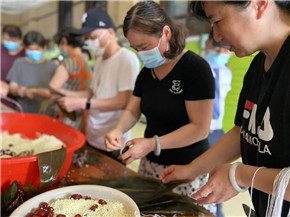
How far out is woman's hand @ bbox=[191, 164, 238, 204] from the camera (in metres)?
0.59

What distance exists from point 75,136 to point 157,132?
34 centimetres

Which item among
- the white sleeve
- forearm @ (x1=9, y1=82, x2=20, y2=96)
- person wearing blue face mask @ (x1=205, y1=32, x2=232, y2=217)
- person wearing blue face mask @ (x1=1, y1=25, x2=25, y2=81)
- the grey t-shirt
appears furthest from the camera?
person wearing blue face mask @ (x1=1, y1=25, x2=25, y2=81)

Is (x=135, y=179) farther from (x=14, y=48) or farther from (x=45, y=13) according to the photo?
(x=45, y=13)

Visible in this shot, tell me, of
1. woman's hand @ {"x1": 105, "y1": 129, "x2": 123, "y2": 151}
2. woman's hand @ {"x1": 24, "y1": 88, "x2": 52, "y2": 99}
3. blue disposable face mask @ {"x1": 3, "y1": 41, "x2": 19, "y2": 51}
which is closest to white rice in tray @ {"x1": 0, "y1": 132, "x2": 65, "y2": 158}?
woman's hand @ {"x1": 105, "y1": 129, "x2": 123, "y2": 151}

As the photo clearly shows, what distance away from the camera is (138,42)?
100 centimetres

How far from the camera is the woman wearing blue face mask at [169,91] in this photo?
96cm

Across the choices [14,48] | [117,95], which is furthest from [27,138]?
[14,48]

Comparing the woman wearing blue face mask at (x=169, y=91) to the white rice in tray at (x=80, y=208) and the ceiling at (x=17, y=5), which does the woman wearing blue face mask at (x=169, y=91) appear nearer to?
the white rice in tray at (x=80, y=208)

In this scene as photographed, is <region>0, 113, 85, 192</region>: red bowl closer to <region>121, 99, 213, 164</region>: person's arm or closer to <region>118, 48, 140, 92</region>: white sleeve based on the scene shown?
<region>121, 99, 213, 164</region>: person's arm

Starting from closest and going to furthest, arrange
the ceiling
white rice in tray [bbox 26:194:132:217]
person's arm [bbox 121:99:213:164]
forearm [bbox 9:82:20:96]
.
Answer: white rice in tray [bbox 26:194:132:217]
person's arm [bbox 121:99:213:164]
forearm [bbox 9:82:20:96]
the ceiling

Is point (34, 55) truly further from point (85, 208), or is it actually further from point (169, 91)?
point (85, 208)

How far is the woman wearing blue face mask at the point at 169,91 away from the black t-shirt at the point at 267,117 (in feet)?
0.87

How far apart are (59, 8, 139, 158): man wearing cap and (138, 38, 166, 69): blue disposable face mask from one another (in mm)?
388

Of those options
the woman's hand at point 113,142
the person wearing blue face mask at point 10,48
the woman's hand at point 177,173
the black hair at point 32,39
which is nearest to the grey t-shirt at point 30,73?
the black hair at point 32,39
